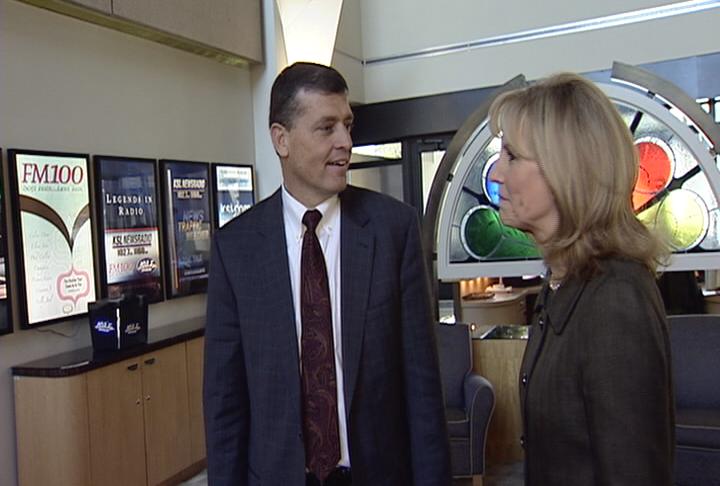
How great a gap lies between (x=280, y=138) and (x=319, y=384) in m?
0.67

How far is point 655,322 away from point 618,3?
575 cm

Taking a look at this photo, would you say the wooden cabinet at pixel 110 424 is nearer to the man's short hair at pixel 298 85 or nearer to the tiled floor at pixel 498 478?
the tiled floor at pixel 498 478

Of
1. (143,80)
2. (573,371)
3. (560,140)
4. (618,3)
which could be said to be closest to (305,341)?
(573,371)

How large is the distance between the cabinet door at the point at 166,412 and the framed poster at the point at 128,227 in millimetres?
489

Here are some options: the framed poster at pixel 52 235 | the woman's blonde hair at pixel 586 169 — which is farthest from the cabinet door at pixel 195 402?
the woman's blonde hair at pixel 586 169

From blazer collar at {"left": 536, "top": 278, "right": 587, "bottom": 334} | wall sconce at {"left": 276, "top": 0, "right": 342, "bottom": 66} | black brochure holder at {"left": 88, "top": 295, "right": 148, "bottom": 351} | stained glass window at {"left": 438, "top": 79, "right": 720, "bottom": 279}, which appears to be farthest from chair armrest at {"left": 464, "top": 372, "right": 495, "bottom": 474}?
wall sconce at {"left": 276, "top": 0, "right": 342, "bottom": 66}

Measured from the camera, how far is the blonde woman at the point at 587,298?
3.81 ft

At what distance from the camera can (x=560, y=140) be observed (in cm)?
127

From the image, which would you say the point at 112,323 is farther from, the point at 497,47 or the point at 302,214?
the point at 497,47

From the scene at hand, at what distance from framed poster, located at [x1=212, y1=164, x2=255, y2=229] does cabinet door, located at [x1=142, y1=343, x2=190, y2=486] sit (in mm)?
1464

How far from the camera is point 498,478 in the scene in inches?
177

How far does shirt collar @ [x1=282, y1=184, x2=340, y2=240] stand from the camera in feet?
6.04

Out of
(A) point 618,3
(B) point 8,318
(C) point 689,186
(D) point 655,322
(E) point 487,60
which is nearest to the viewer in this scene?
(D) point 655,322

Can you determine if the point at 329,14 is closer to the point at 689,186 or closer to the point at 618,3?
the point at 618,3
